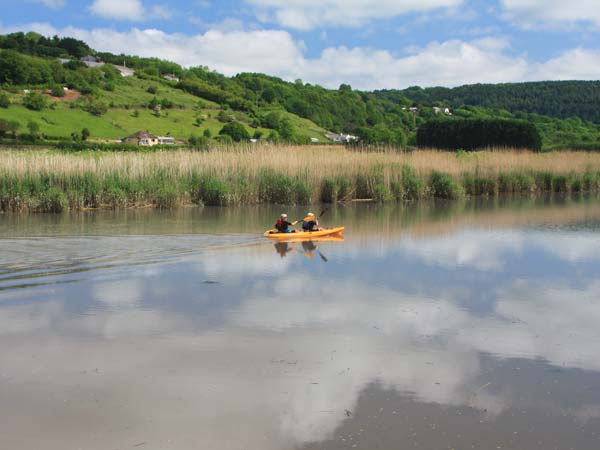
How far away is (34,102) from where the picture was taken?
81.6 meters

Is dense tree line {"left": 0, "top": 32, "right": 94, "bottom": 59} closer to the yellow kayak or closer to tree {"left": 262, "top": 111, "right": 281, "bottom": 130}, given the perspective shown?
tree {"left": 262, "top": 111, "right": 281, "bottom": 130}

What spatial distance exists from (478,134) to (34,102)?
5561 cm

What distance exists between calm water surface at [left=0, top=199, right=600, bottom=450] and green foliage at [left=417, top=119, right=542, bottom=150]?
3620 centimetres

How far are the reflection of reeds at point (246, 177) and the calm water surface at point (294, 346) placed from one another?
20.8 ft

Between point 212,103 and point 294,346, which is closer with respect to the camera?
point 294,346

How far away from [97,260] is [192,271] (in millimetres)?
1637

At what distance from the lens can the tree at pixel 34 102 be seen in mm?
81188

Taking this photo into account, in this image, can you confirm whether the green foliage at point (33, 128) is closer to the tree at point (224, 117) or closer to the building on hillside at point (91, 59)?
the tree at point (224, 117)

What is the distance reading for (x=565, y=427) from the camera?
4.66 metres

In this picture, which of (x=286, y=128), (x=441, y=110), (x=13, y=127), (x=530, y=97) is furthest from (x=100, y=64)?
(x=530, y=97)

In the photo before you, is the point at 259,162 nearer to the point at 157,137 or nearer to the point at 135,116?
the point at 157,137

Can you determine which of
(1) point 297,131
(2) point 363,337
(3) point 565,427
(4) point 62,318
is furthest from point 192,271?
(1) point 297,131

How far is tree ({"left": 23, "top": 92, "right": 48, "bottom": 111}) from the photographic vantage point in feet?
266

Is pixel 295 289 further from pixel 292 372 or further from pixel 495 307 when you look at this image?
pixel 292 372
